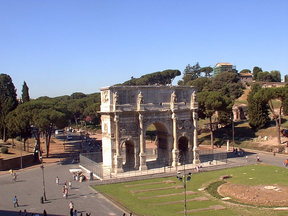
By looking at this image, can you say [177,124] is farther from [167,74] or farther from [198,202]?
[167,74]

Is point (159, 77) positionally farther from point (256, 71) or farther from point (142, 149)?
Result: point (142, 149)

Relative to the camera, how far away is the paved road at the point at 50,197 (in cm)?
3089

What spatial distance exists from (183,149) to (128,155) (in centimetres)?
918

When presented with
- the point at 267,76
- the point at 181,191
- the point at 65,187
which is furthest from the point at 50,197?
the point at 267,76

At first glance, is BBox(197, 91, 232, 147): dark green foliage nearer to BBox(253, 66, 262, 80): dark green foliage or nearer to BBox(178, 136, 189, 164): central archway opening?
BBox(178, 136, 189, 164): central archway opening

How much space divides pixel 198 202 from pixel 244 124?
49796mm

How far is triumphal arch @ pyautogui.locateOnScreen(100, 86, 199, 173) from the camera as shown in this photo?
4584cm

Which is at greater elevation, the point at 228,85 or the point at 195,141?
the point at 228,85

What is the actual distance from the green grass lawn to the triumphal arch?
6.35 m

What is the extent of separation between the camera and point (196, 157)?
5044 centimetres

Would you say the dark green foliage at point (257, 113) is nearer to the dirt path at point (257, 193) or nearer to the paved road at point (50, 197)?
the dirt path at point (257, 193)

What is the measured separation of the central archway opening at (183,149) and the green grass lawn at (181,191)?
674 cm

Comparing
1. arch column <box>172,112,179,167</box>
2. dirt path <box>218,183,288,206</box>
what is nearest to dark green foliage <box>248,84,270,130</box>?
arch column <box>172,112,179,167</box>

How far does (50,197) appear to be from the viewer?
1400 inches
